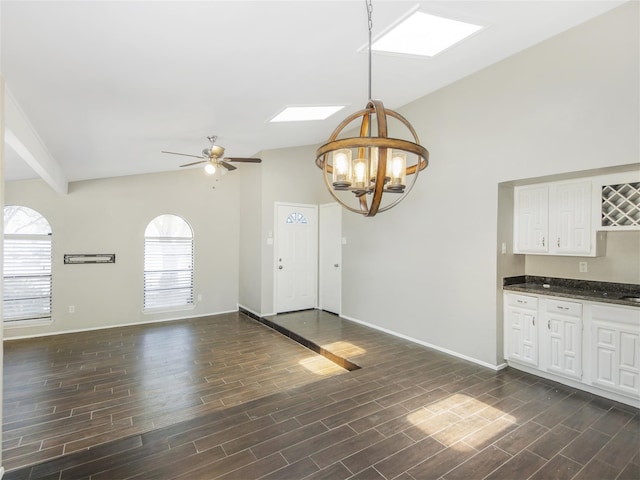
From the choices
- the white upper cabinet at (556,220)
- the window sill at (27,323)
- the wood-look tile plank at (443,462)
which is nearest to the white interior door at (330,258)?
the white upper cabinet at (556,220)

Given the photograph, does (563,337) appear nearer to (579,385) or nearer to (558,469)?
(579,385)

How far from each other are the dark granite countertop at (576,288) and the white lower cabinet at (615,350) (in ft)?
0.37

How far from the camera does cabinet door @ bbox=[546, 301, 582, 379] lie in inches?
126

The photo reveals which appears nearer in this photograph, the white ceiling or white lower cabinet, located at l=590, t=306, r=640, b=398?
the white ceiling

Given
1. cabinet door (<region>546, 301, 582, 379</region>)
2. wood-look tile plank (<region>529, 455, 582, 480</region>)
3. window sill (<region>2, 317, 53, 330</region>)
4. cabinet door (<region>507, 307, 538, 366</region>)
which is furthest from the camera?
window sill (<region>2, 317, 53, 330</region>)

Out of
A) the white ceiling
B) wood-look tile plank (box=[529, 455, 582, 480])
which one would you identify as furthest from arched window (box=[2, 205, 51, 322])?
wood-look tile plank (box=[529, 455, 582, 480])

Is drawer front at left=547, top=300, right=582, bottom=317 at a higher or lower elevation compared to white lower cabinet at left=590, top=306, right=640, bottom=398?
higher

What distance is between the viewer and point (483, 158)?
3777mm

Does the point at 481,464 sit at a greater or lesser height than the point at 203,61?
lesser

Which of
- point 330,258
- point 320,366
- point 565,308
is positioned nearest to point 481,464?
point 565,308

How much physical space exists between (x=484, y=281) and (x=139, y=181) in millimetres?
5901

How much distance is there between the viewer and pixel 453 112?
4086mm

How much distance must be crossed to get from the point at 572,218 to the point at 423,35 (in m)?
2.37

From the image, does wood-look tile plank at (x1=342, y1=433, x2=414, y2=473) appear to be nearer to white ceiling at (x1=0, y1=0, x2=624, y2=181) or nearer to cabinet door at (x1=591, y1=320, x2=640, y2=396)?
cabinet door at (x1=591, y1=320, x2=640, y2=396)
